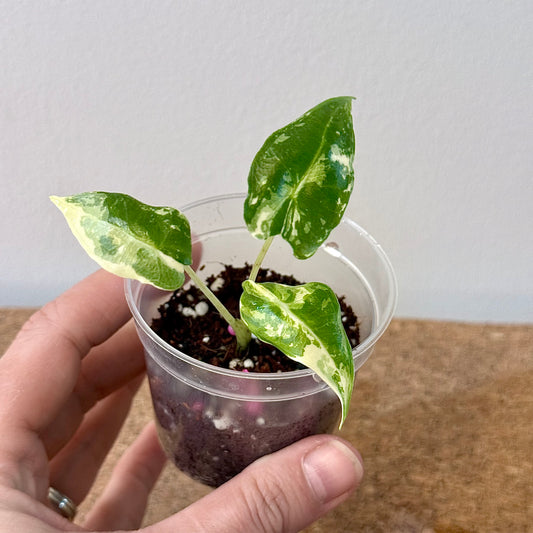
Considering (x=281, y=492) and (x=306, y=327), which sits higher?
(x=306, y=327)

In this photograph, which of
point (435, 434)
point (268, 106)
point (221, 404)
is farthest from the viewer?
point (435, 434)

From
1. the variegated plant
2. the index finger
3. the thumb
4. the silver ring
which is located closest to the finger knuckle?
the thumb

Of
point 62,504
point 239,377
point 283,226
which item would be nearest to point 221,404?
point 239,377

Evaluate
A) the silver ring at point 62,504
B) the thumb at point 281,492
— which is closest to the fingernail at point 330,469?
the thumb at point 281,492

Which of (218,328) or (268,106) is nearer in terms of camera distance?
(218,328)

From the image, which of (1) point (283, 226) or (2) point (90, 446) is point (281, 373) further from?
(2) point (90, 446)

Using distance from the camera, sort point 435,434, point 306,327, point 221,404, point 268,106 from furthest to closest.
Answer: point 435,434, point 268,106, point 221,404, point 306,327

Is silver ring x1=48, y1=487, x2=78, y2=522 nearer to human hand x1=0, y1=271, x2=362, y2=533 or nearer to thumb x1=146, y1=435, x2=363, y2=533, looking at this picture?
human hand x1=0, y1=271, x2=362, y2=533
